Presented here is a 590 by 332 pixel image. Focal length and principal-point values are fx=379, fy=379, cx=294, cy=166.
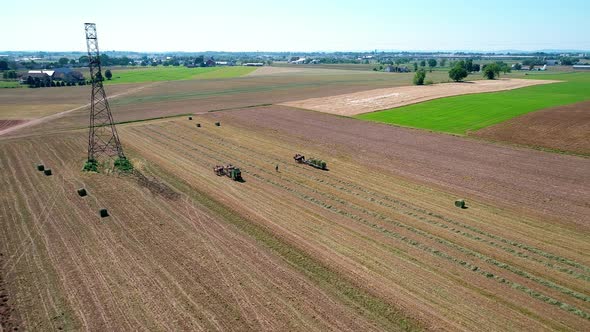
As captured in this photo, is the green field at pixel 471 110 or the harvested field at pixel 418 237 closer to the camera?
the harvested field at pixel 418 237

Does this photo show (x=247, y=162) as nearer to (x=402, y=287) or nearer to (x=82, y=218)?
(x=82, y=218)

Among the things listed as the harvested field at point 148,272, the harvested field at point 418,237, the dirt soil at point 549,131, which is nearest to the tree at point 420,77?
the dirt soil at point 549,131

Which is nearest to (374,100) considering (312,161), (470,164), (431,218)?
(470,164)

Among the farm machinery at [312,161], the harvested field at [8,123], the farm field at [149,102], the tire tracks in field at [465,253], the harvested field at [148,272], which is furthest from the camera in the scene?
the farm field at [149,102]

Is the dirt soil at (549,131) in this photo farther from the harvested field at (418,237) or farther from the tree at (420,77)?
the tree at (420,77)

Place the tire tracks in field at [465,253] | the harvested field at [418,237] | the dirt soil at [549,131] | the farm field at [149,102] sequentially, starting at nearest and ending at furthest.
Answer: the harvested field at [418,237] < the tire tracks in field at [465,253] < the dirt soil at [549,131] < the farm field at [149,102]

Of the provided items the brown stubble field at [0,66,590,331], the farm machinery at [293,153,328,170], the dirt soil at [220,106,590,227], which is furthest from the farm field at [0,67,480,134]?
the farm machinery at [293,153,328,170]

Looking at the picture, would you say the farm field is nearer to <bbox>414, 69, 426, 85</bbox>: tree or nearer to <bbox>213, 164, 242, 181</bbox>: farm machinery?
<bbox>414, 69, 426, 85</bbox>: tree
